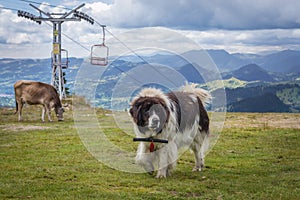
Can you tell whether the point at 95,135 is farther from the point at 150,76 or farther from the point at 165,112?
the point at 165,112

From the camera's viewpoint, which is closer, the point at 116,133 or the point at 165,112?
the point at 165,112

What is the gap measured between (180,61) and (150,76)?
992 millimetres

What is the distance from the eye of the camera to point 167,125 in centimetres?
1079

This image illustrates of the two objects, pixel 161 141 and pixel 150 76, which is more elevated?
pixel 150 76

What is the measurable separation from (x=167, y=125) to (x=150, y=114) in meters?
0.65

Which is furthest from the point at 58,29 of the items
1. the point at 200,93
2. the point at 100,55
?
the point at 200,93

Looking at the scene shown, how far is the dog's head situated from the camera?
1035 cm

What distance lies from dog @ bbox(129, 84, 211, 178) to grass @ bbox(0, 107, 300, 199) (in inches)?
19.8

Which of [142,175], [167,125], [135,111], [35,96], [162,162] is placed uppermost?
[135,111]

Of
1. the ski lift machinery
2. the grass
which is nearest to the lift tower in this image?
the ski lift machinery

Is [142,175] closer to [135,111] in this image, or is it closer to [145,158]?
[145,158]

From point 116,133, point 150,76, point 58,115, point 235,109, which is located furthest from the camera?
point 235,109

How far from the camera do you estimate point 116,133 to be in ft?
71.9

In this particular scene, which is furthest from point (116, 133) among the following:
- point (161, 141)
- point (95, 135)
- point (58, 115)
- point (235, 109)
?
point (235, 109)
